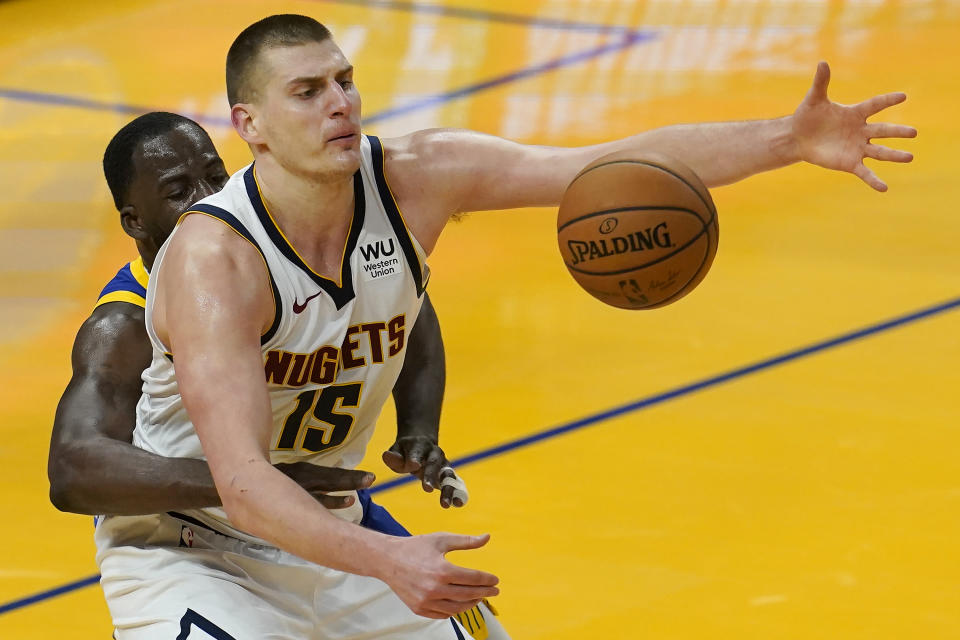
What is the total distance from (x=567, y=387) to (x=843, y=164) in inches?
116

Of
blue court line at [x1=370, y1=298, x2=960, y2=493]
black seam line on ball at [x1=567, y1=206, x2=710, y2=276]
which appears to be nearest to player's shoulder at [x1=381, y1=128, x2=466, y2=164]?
black seam line on ball at [x1=567, y1=206, x2=710, y2=276]

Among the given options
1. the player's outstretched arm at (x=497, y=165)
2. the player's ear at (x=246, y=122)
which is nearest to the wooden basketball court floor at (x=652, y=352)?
the player's outstretched arm at (x=497, y=165)

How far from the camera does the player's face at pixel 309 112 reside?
3777mm

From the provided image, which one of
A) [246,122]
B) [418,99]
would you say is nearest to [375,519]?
[246,122]

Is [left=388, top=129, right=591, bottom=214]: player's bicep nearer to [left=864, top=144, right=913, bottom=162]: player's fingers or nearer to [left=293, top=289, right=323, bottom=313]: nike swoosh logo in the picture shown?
[left=293, top=289, right=323, bottom=313]: nike swoosh logo

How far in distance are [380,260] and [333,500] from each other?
0.65m

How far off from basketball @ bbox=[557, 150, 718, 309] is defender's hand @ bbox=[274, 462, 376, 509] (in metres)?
0.80

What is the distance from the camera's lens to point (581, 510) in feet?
18.4

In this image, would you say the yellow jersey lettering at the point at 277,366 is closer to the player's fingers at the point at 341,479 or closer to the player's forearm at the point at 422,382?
the player's fingers at the point at 341,479

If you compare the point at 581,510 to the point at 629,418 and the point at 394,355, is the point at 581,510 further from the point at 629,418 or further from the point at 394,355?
the point at 394,355

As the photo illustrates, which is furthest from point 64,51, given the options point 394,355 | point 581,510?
point 394,355

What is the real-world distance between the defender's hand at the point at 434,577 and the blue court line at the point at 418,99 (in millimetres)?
7096

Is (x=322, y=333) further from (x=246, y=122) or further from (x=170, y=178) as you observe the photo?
(x=170, y=178)

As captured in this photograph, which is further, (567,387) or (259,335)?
(567,387)
